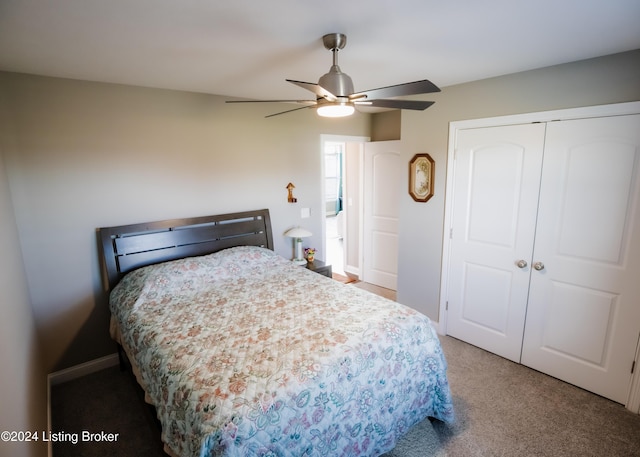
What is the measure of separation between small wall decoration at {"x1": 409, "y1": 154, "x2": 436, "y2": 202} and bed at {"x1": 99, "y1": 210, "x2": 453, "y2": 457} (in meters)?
1.33

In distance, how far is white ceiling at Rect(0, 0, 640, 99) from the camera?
4.57 feet

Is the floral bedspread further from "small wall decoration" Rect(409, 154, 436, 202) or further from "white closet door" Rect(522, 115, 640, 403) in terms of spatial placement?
"small wall decoration" Rect(409, 154, 436, 202)

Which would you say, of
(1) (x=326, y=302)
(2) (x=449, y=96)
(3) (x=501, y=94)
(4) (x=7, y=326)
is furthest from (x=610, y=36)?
(4) (x=7, y=326)

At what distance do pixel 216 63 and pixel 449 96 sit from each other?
1.99 m

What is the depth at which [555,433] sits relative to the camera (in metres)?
2.02

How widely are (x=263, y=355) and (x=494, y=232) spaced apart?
2204mm

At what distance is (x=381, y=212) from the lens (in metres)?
4.27

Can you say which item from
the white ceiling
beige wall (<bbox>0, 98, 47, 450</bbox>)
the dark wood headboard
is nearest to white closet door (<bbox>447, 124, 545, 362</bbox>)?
the white ceiling

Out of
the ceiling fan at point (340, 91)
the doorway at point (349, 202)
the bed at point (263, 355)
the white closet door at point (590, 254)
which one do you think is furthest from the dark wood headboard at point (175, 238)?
the white closet door at point (590, 254)

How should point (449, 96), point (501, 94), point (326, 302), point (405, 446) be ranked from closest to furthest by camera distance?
1. point (405, 446)
2. point (326, 302)
3. point (501, 94)
4. point (449, 96)

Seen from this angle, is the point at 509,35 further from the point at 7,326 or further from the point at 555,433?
the point at 7,326

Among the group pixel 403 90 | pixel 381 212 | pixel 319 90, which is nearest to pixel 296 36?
pixel 319 90

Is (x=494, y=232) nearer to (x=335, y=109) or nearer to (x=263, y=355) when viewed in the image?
(x=335, y=109)

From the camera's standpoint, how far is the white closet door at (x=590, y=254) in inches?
82.9
